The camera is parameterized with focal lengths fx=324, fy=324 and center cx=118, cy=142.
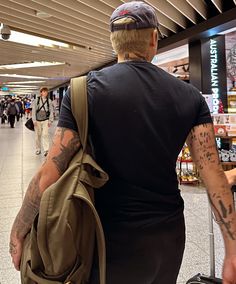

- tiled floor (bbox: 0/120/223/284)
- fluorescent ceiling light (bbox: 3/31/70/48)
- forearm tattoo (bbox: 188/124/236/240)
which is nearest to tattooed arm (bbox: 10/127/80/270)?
forearm tattoo (bbox: 188/124/236/240)

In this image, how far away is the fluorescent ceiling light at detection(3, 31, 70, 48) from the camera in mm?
8144

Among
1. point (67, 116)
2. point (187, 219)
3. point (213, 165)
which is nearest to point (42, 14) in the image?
point (187, 219)

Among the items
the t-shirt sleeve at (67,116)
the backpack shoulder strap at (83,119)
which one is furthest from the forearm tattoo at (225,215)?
the t-shirt sleeve at (67,116)

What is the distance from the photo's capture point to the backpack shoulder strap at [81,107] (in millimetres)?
931

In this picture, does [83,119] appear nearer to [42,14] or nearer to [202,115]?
[202,115]

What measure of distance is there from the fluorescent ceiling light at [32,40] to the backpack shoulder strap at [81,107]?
7659 millimetres

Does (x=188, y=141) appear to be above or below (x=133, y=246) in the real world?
above

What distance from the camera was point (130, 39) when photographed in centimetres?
100

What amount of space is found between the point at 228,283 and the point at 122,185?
0.49 metres

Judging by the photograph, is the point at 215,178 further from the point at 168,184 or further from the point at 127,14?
the point at 127,14

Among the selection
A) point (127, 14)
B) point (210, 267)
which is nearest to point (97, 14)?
point (210, 267)

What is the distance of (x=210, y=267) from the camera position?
97.8 inches

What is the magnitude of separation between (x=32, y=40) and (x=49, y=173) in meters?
8.43

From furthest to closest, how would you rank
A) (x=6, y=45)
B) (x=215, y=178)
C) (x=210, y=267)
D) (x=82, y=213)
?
(x=6, y=45) → (x=210, y=267) → (x=215, y=178) → (x=82, y=213)
